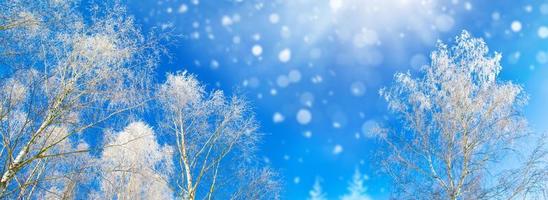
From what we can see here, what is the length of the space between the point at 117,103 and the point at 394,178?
7.35 m

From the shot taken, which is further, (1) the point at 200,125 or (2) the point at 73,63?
(1) the point at 200,125

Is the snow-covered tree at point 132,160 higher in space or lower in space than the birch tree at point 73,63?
higher

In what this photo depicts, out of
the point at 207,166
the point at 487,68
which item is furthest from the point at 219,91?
the point at 487,68

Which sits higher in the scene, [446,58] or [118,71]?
[446,58]

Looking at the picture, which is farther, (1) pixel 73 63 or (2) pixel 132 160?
(2) pixel 132 160

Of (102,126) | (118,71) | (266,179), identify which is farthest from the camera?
(266,179)

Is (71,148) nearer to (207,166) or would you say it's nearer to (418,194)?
(207,166)

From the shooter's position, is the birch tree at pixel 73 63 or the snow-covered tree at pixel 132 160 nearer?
the birch tree at pixel 73 63

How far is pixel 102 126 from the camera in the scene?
673 cm

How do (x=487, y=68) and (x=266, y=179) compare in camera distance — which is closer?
(x=487, y=68)

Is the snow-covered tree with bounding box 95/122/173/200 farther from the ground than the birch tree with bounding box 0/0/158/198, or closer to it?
farther from the ground

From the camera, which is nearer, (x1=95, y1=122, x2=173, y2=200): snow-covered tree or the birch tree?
the birch tree

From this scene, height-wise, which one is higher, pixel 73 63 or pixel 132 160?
pixel 132 160

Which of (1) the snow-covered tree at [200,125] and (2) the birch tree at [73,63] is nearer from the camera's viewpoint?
A: (2) the birch tree at [73,63]
